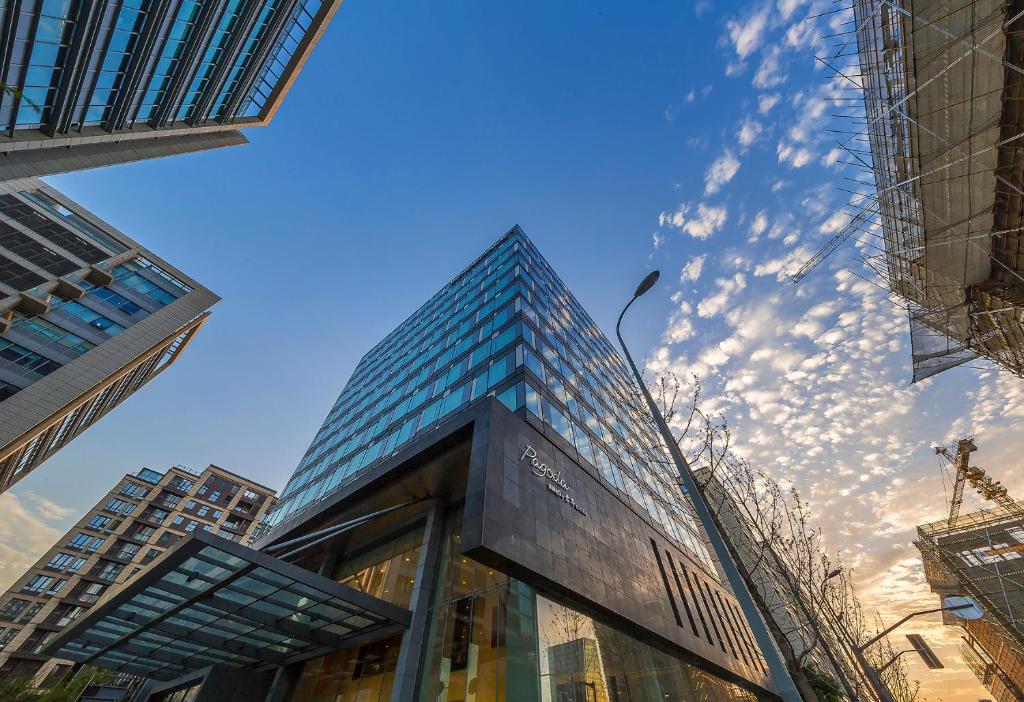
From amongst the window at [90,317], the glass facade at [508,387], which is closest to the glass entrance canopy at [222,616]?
the glass facade at [508,387]

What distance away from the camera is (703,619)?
2459cm

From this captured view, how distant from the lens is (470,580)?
16.4 m

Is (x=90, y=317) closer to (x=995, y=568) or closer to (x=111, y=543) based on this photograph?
(x=111, y=543)

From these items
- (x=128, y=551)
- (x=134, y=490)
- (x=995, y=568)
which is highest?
(x=134, y=490)

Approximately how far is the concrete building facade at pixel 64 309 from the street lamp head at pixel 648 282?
43.3 meters

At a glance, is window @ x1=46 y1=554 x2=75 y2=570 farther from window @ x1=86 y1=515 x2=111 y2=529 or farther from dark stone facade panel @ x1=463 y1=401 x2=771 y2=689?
dark stone facade panel @ x1=463 y1=401 x2=771 y2=689

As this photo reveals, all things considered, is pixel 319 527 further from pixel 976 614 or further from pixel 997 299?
pixel 997 299

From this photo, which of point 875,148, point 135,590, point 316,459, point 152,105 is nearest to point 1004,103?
point 875,148

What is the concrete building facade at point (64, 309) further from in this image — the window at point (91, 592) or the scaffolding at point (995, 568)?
the scaffolding at point (995, 568)

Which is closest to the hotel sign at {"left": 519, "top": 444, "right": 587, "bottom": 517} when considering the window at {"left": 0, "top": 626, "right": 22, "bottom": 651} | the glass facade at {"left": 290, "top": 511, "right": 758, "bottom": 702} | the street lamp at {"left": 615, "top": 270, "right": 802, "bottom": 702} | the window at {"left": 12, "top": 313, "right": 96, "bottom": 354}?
the glass facade at {"left": 290, "top": 511, "right": 758, "bottom": 702}

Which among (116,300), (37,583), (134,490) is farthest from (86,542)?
(116,300)

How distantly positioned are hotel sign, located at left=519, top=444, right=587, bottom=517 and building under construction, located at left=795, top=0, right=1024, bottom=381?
16215 mm

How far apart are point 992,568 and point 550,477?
69331mm

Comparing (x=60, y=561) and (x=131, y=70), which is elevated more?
(x=131, y=70)
